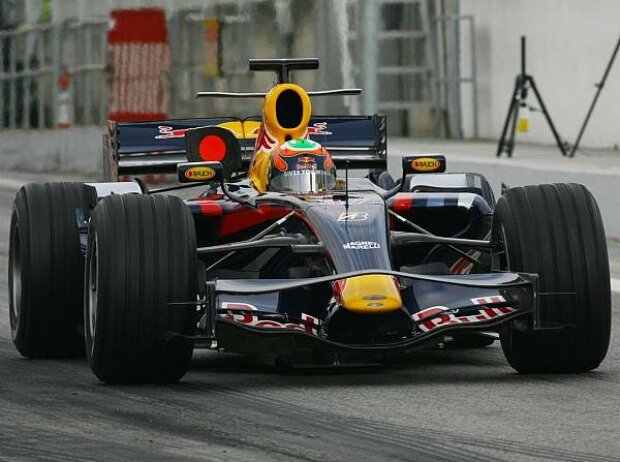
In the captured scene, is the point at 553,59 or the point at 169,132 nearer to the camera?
the point at 169,132

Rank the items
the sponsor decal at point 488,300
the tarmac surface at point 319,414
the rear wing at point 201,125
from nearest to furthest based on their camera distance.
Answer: the tarmac surface at point 319,414, the sponsor decal at point 488,300, the rear wing at point 201,125

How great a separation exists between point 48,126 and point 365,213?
900 inches

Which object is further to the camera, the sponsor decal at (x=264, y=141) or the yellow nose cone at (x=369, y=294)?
the sponsor decal at (x=264, y=141)

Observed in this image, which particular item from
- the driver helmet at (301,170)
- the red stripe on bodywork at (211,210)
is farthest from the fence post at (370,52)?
the red stripe on bodywork at (211,210)

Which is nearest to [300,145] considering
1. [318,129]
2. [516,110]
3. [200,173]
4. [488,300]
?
[200,173]

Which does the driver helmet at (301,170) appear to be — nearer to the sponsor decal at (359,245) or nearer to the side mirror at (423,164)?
the side mirror at (423,164)

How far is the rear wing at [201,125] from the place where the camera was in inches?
476

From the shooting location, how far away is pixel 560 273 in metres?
9.38

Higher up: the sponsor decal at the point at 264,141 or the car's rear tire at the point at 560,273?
the sponsor decal at the point at 264,141

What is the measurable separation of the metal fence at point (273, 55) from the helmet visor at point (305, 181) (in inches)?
609

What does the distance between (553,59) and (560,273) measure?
1875 centimetres

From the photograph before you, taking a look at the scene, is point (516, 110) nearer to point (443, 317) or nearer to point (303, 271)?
point (303, 271)

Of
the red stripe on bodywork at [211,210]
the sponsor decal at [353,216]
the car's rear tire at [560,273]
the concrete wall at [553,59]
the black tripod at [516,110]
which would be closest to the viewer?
the car's rear tire at [560,273]

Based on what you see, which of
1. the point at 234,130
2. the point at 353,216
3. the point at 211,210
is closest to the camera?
the point at 353,216
